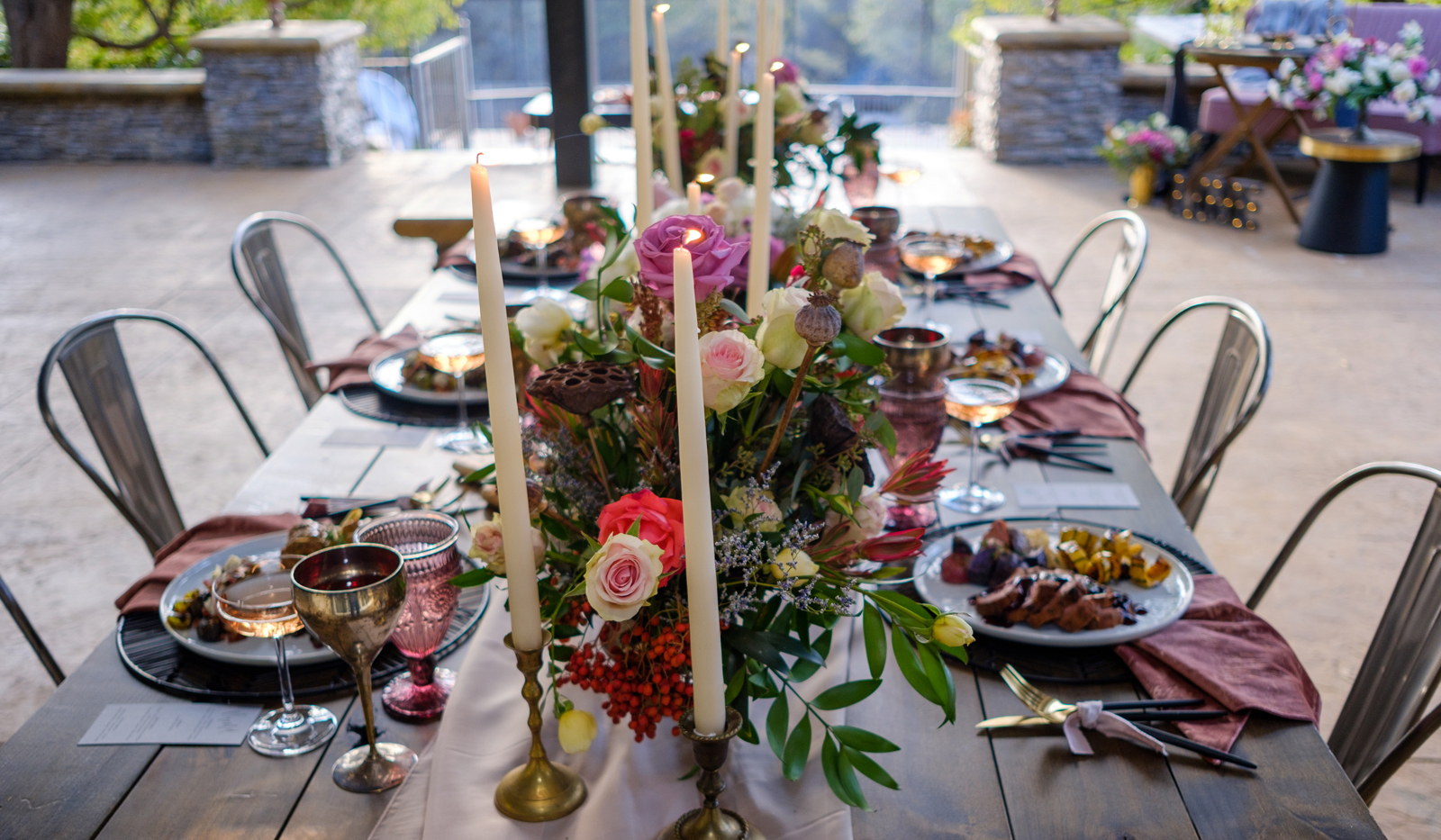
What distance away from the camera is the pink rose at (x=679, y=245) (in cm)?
80

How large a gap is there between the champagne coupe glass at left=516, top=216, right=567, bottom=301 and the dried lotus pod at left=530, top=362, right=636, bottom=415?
1435mm

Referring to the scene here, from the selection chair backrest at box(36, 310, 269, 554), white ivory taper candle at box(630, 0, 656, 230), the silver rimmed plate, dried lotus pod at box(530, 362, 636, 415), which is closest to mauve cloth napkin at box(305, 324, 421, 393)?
the silver rimmed plate

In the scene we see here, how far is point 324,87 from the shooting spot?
6910 mm

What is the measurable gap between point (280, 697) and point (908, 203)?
268 centimetres

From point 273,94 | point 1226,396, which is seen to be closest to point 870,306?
point 1226,396

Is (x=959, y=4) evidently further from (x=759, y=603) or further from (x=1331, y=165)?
(x=759, y=603)

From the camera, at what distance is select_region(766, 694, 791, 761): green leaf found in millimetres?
812

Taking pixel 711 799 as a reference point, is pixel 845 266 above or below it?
above

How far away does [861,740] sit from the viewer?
0.80 meters

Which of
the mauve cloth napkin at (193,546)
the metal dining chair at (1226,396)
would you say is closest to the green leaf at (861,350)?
the mauve cloth napkin at (193,546)

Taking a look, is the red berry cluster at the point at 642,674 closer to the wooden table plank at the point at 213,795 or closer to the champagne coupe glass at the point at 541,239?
the wooden table plank at the point at 213,795

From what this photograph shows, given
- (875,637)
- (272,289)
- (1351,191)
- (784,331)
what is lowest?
(1351,191)

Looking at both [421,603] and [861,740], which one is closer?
[861,740]

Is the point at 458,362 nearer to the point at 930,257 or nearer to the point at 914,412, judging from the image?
the point at 914,412
